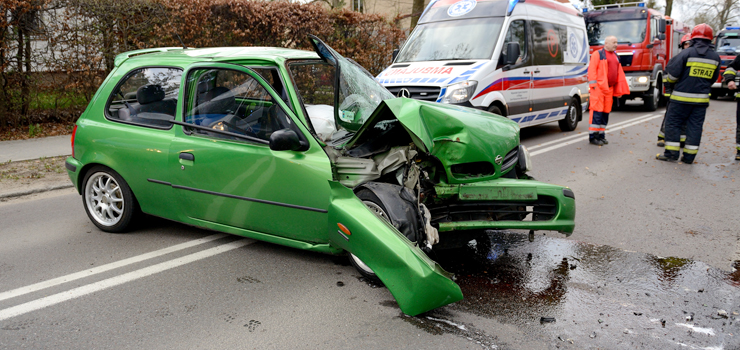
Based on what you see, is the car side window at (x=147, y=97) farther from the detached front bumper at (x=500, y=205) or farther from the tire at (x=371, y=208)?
the detached front bumper at (x=500, y=205)

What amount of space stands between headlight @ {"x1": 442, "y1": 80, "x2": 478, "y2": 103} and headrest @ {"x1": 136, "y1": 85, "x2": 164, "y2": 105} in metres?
4.80

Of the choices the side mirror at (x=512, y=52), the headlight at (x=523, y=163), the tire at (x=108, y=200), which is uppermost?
the side mirror at (x=512, y=52)

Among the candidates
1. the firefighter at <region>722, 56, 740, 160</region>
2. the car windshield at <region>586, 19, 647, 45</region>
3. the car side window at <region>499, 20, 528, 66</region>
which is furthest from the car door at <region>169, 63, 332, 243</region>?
the car windshield at <region>586, 19, 647, 45</region>

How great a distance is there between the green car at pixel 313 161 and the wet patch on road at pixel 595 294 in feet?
1.17

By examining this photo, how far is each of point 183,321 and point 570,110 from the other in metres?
10.5

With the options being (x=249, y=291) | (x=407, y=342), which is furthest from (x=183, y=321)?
(x=407, y=342)

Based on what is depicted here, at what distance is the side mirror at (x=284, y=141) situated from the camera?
155 inches

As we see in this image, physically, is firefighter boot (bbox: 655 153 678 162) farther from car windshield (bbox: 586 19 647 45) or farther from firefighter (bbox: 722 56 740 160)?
car windshield (bbox: 586 19 647 45)

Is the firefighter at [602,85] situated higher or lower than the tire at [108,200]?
higher

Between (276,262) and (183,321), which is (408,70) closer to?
(276,262)

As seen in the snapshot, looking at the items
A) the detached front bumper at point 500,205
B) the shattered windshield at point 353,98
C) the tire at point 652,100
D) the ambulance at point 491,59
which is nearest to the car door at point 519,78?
the ambulance at point 491,59

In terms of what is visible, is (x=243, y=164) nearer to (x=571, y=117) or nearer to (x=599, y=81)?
(x=599, y=81)

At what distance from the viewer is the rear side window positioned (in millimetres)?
10297

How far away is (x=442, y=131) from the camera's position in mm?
3969
